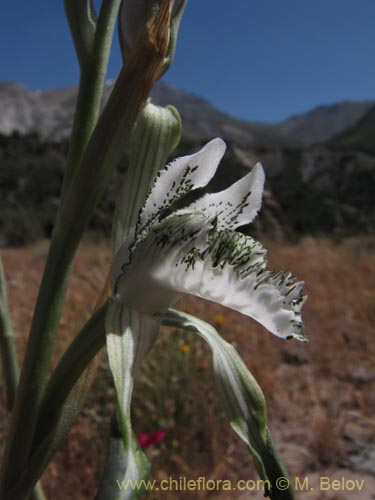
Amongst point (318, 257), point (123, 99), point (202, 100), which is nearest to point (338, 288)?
point (318, 257)

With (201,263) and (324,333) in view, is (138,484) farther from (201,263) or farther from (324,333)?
(324,333)

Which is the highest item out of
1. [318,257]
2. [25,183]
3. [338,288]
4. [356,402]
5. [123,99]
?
[25,183]

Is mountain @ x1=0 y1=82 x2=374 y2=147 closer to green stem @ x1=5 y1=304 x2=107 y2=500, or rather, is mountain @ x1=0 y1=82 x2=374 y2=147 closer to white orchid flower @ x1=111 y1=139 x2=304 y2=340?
white orchid flower @ x1=111 y1=139 x2=304 y2=340

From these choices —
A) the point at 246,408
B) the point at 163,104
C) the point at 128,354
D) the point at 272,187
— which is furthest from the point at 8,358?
the point at 163,104

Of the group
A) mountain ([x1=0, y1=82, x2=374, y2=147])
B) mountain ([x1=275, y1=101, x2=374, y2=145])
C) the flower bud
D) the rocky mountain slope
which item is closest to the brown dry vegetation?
the rocky mountain slope

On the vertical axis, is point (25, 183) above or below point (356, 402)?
above

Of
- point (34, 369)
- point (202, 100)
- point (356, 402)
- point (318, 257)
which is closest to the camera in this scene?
point (34, 369)

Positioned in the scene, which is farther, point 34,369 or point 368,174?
point 368,174
